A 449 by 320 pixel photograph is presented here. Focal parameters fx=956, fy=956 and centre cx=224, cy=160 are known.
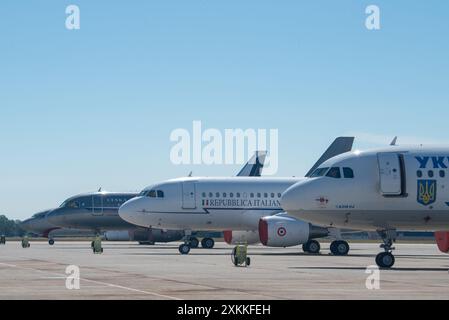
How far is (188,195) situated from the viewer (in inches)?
2315

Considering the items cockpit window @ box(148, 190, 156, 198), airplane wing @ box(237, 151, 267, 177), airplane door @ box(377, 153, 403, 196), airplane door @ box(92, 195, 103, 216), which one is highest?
airplane wing @ box(237, 151, 267, 177)

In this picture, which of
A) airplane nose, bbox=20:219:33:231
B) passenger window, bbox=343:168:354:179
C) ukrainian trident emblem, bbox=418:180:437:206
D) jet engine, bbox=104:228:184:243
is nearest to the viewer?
ukrainian trident emblem, bbox=418:180:437:206

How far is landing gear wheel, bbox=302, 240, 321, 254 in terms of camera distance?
55031 mm

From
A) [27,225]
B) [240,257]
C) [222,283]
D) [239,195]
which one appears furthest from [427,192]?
[27,225]

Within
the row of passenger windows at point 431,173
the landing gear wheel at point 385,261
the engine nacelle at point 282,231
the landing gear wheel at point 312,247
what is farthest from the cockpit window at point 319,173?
the landing gear wheel at point 312,247

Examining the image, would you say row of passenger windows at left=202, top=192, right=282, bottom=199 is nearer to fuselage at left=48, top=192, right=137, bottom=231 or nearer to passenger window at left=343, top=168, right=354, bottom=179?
fuselage at left=48, top=192, right=137, bottom=231

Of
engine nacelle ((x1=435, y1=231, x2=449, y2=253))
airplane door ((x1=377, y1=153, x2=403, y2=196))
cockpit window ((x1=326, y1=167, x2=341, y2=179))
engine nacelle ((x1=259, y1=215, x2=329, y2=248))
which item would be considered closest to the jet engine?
engine nacelle ((x1=259, y1=215, x2=329, y2=248))

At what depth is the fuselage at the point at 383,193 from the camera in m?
37.0

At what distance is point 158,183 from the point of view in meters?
60.0

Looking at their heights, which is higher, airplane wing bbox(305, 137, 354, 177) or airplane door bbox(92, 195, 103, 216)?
airplane wing bbox(305, 137, 354, 177)

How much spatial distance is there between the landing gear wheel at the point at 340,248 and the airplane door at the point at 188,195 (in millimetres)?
10077

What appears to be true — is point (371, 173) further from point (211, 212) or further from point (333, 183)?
point (211, 212)
